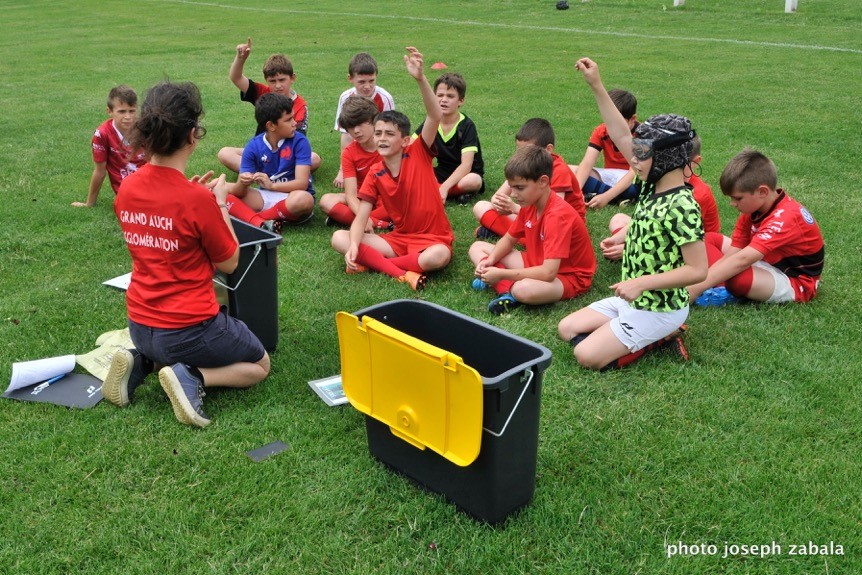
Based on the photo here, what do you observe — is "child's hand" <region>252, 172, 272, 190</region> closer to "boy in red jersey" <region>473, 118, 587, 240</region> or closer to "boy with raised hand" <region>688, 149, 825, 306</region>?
"boy in red jersey" <region>473, 118, 587, 240</region>

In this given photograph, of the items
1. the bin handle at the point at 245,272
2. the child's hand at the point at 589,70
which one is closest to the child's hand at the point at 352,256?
the bin handle at the point at 245,272

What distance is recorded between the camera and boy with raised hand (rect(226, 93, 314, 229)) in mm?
6188

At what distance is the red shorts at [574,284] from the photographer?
15.9ft

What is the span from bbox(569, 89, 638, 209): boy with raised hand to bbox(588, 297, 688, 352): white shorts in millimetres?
2624

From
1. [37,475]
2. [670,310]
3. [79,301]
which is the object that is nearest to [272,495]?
[37,475]

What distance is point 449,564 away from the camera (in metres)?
2.74

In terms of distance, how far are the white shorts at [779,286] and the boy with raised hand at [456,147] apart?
107 inches

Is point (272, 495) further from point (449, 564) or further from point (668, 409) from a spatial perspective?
point (668, 409)

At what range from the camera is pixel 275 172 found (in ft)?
21.4

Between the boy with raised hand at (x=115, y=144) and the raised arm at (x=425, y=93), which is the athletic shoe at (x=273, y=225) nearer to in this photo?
the boy with raised hand at (x=115, y=144)

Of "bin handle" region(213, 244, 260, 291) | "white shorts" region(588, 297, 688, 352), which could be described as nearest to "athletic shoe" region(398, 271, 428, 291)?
"bin handle" region(213, 244, 260, 291)

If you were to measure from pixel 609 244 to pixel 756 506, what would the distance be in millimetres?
2627

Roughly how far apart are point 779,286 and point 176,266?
3.41 meters

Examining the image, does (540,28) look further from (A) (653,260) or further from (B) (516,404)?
(B) (516,404)
